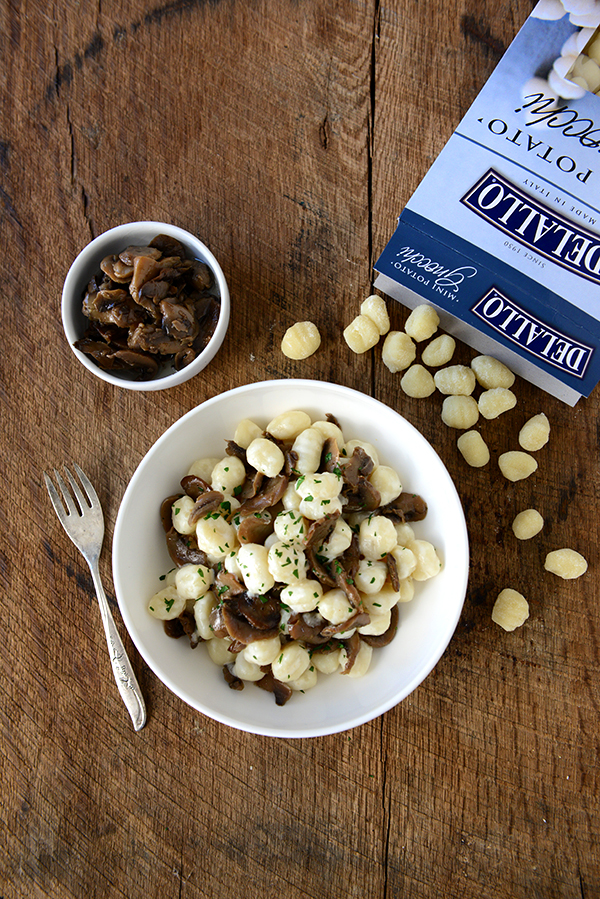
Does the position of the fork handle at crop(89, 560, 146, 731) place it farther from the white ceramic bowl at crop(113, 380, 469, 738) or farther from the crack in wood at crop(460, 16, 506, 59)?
the crack in wood at crop(460, 16, 506, 59)

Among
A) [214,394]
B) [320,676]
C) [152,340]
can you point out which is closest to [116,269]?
[152,340]

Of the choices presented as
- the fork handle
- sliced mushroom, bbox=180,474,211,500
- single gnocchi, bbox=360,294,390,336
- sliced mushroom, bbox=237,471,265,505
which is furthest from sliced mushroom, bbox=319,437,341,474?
the fork handle

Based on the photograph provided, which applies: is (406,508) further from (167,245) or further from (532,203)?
(167,245)

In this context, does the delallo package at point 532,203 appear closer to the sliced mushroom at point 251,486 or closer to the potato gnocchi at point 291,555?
the potato gnocchi at point 291,555

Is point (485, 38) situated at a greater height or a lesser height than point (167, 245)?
greater

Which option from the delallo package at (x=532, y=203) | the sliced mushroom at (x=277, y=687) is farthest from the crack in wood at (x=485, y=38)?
the sliced mushroom at (x=277, y=687)

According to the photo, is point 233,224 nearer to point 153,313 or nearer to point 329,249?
point 329,249
